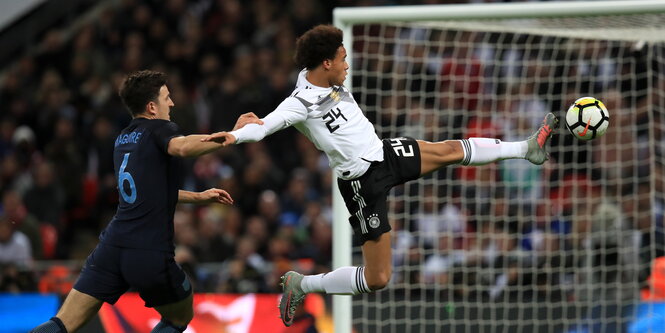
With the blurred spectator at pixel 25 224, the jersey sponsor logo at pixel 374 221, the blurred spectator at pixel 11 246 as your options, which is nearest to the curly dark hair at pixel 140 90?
the jersey sponsor logo at pixel 374 221

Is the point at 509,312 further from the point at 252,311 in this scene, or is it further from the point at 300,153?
the point at 300,153

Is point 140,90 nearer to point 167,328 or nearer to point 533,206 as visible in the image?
point 167,328

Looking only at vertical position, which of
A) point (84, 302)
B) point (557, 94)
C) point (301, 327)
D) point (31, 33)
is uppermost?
point (31, 33)

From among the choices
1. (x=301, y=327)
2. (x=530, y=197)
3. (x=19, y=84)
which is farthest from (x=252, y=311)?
(x=19, y=84)

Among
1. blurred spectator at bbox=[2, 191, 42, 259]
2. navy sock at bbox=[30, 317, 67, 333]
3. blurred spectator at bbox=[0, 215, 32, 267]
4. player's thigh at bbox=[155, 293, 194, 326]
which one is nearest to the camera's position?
navy sock at bbox=[30, 317, 67, 333]

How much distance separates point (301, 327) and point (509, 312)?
1757mm

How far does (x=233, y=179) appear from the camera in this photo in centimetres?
1180

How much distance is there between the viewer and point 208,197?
6.20m

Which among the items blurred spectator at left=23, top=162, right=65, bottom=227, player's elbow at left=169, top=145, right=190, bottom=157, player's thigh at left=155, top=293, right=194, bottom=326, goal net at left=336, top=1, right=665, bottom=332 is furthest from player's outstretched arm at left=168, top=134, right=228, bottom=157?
blurred spectator at left=23, top=162, right=65, bottom=227

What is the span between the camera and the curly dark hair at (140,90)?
5.91m

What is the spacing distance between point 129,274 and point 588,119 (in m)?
2.83

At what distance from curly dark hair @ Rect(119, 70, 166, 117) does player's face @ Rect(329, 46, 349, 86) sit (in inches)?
39.1

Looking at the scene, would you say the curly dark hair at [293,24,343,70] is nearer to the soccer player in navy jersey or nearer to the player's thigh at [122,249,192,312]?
the soccer player in navy jersey

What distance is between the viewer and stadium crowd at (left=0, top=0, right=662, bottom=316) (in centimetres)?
964
